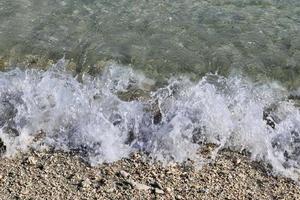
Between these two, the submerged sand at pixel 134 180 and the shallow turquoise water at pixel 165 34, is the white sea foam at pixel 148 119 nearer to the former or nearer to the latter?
the submerged sand at pixel 134 180

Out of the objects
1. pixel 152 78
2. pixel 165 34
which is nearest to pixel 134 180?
pixel 152 78

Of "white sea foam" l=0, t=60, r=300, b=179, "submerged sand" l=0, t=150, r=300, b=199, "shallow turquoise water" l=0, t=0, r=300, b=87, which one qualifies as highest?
"shallow turquoise water" l=0, t=0, r=300, b=87

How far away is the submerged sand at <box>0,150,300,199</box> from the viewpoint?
221 inches

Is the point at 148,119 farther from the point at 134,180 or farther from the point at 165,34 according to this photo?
the point at 165,34

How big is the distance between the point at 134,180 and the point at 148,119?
108cm

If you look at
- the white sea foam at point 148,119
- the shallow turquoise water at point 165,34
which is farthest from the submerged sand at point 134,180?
the shallow turquoise water at point 165,34

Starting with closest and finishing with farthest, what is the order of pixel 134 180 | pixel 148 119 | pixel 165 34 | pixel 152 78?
pixel 134 180
pixel 148 119
pixel 152 78
pixel 165 34

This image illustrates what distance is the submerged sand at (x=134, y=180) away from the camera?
→ 5605mm

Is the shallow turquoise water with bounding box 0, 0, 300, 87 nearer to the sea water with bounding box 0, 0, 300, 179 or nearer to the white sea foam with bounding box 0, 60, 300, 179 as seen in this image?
the sea water with bounding box 0, 0, 300, 179

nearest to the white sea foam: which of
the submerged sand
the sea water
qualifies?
the sea water

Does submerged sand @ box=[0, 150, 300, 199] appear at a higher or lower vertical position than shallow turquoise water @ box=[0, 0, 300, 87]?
lower

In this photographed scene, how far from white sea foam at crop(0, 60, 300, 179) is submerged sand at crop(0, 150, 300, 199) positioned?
149mm

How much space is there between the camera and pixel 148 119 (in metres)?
6.69

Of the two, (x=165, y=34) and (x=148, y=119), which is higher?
(x=165, y=34)
